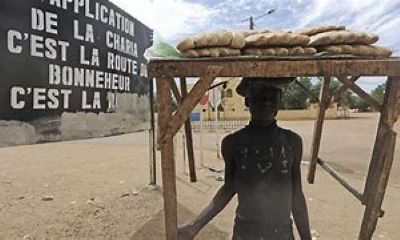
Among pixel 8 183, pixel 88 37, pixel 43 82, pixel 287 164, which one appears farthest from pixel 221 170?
pixel 287 164

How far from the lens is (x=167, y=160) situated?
82.7 inches

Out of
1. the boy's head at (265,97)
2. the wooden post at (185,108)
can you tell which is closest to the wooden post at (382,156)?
the boy's head at (265,97)

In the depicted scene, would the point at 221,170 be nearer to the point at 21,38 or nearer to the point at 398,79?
the point at 21,38

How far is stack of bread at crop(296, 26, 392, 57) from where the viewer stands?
2150mm

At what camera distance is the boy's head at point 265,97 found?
97.8 inches

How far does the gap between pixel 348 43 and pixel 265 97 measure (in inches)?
21.1

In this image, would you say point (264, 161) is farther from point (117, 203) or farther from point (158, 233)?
point (117, 203)

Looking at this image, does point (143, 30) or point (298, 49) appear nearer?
point (298, 49)

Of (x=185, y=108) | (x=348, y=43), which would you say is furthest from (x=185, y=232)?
(x=348, y=43)

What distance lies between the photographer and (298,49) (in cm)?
216

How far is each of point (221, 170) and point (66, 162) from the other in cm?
454

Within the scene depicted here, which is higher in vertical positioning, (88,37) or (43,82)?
(88,37)

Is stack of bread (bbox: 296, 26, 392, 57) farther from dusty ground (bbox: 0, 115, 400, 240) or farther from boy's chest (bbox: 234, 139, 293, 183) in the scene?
dusty ground (bbox: 0, 115, 400, 240)

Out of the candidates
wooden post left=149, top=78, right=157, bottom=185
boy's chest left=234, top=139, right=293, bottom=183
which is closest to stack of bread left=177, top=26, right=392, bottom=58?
boy's chest left=234, top=139, right=293, bottom=183
